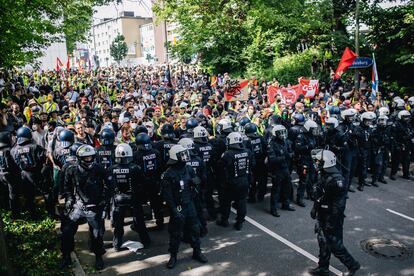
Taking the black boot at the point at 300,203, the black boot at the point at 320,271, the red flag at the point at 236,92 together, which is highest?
the red flag at the point at 236,92

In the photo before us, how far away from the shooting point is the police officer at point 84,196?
6.41 metres

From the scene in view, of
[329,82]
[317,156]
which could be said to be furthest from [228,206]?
[329,82]

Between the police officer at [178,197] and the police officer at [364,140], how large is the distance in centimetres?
568

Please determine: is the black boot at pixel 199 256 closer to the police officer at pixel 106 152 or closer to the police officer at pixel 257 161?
the police officer at pixel 106 152

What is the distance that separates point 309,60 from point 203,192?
16609mm

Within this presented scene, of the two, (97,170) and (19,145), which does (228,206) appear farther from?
(19,145)

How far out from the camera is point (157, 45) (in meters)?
96.8

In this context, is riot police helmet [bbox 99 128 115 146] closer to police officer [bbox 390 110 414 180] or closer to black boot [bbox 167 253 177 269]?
black boot [bbox 167 253 177 269]

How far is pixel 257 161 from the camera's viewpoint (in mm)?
9555

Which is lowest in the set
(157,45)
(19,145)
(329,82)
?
(19,145)

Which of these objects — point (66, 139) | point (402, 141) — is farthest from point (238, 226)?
point (402, 141)

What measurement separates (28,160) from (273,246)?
5.30m

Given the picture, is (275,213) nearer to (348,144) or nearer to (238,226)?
(238,226)

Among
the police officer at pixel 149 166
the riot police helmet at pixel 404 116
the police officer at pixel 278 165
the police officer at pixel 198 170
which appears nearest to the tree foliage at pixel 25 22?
the police officer at pixel 149 166
